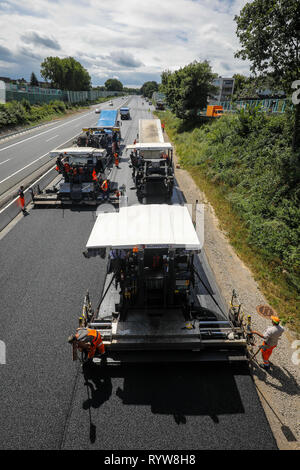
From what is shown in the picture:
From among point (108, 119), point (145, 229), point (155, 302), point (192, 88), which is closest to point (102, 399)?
point (155, 302)

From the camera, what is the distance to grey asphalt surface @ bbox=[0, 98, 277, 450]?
4875 mm

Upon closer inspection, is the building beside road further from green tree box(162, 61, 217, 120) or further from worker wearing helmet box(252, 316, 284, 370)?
worker wearing helmet box(252, 316, 284, 370)

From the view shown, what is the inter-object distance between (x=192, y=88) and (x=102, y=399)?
33961 millimetres

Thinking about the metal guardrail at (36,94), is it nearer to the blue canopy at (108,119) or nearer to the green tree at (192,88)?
the blue canopy at (108,119)

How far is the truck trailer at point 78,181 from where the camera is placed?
15062 mm

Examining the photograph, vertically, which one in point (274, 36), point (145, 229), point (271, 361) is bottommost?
point (271, 361)

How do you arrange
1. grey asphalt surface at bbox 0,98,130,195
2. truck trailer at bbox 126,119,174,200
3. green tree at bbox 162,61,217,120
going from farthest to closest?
1. green tree at bbox 162,61,217,120
2. grey asphalt surface at bbox 0,98,130,195
3. truck trailer at bbox 126,119,174,200

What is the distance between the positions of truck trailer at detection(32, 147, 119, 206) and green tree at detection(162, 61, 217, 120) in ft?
70.2

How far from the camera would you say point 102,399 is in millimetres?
5531

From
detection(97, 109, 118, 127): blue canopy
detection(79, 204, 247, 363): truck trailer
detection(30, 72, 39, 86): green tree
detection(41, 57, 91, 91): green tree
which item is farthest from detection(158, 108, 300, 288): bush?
detection(30, 72, 39, 86): green tree

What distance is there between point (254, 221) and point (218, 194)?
4.78 m

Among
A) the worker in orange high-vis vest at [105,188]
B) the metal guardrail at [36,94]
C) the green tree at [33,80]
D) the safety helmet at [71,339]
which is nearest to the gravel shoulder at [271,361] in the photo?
the safety helmet at [71,339]

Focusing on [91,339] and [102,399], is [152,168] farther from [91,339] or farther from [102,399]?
[102,399]
